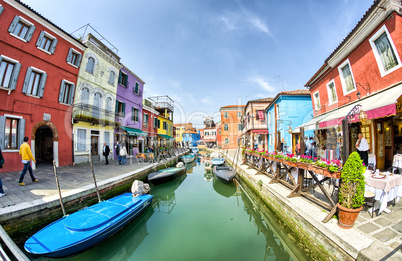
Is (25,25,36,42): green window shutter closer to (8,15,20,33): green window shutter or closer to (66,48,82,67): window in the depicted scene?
(8,15,20,33): green window shutter

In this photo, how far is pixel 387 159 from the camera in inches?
282

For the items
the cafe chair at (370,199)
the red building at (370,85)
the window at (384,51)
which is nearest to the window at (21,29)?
the red building at (370,85)

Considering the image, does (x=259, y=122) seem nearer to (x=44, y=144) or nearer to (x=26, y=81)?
(x=26, y=81)

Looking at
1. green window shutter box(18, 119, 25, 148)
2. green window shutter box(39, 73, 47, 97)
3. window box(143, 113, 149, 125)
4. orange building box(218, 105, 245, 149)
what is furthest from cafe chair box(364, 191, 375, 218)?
orange building box(218, 105, 245, 149)

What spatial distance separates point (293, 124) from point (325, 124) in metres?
6.88

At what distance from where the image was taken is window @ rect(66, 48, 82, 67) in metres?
11.3

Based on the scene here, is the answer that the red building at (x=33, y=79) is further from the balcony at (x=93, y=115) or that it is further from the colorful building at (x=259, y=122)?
the colorful building at (x=259, y=122)

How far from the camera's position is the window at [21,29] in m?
8.37

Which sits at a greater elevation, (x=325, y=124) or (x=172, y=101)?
(x=172, y=101)

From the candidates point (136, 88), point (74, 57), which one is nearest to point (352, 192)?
point (74, 57)

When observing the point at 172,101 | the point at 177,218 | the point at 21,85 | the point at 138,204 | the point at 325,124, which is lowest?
the point at 177,218

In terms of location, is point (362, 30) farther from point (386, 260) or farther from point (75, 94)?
point (75, 94)

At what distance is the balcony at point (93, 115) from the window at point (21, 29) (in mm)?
4498

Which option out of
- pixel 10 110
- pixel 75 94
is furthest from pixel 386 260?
pixel 75 94
